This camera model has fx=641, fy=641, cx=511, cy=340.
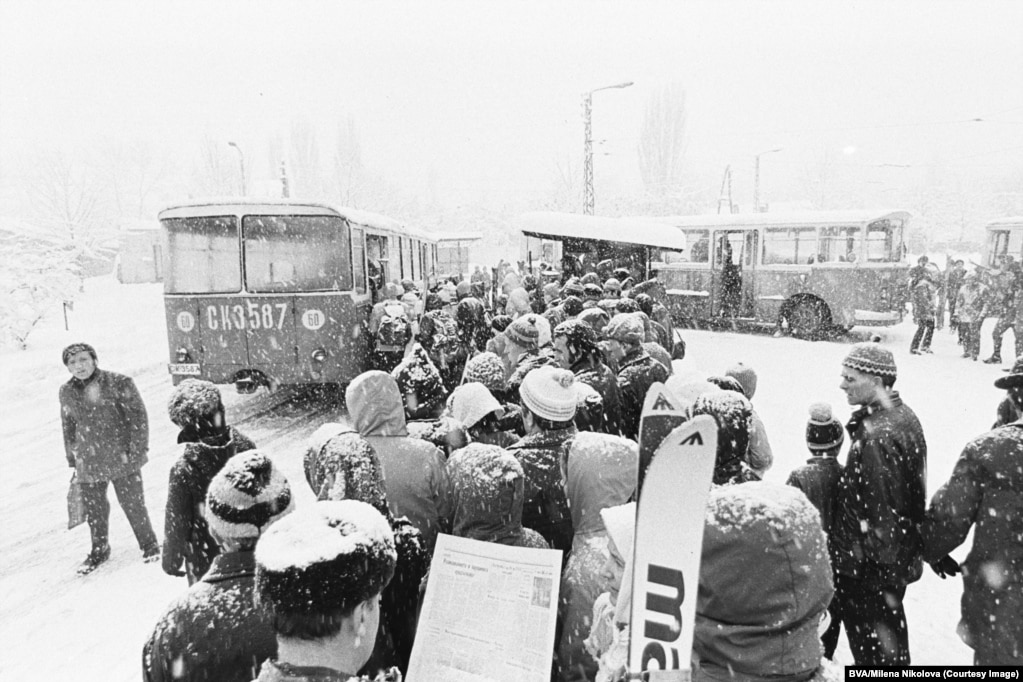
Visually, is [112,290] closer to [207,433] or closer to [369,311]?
[369,311]

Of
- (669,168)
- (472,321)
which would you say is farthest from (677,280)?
(669,168)

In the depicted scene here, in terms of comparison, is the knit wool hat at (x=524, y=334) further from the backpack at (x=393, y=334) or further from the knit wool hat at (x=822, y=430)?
the backpack at (x=393, y=334)

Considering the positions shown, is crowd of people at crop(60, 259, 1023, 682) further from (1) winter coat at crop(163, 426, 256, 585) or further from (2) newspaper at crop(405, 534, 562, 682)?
(2) newspaper at crop(405, 534, 562, 682)

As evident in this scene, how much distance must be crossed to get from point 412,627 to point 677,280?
53.9ft

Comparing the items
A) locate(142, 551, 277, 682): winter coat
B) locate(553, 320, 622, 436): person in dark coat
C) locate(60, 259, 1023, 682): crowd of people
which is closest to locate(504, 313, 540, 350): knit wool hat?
locate(553, 320, 622, 436): person in dark coat

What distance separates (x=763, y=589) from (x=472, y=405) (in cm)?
206

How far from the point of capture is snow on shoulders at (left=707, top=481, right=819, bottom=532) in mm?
1376

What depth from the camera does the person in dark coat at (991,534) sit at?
2.43 meters

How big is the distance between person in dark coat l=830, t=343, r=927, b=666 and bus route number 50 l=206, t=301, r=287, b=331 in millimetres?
7338

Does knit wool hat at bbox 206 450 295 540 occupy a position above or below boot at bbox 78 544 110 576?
above

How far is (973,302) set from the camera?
40.0 feet

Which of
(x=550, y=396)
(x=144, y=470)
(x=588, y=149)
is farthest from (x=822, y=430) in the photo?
(x=588, y=149)

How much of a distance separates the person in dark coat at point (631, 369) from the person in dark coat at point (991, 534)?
2131 millimetres

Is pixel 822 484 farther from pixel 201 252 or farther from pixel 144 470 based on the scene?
pixel 201 252
